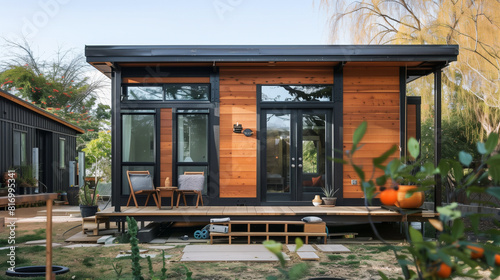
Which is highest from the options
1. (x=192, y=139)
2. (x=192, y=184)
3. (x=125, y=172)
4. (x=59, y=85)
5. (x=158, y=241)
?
(x=59, y=85)

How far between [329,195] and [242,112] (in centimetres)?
195

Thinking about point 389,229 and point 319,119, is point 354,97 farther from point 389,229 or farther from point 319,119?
point 389,229

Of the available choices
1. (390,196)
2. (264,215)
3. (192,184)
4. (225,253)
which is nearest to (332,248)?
(264,215)

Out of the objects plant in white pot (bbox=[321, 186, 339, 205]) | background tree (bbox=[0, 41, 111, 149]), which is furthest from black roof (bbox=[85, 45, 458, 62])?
background tree (bbox=[0, 41, 111, 149])

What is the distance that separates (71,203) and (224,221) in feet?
30.4

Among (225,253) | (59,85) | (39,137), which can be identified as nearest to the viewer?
(225,253)

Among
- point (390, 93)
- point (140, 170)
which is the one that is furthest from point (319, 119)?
point (140, 170)

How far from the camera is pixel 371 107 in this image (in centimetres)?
798

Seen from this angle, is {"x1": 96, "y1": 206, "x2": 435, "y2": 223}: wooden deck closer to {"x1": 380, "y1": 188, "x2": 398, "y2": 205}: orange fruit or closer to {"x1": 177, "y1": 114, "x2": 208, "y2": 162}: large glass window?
{"x1": 177, "y1": 114, "x2": 208, "y2": 162}: large glass window

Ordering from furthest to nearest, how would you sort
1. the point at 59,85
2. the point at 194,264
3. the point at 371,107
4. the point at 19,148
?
1. the point at 59,85
2. the point at 19,148
3. the point at 371,107
4. the point at 194,264

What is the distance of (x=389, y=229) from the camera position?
8.11 metres

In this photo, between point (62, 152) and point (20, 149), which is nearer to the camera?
point (20, 149)

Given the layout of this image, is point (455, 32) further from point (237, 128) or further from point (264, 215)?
point (264, 215)

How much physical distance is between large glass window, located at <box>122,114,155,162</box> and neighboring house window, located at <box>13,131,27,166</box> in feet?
21.0
